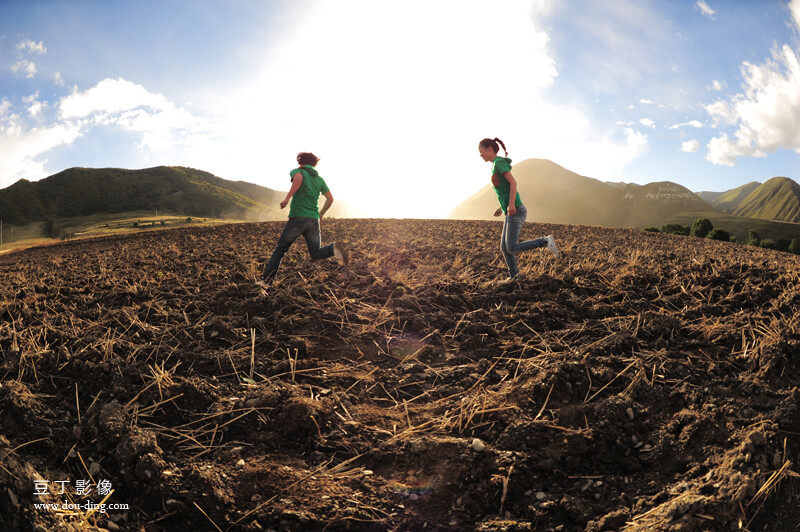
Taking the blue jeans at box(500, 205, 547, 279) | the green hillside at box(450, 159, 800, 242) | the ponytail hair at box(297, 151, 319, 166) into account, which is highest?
the green hillside at box(450, 159, 800, 242)

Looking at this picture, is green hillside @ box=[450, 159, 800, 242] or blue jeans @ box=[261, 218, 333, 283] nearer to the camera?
blue jeans @ box=[261, 218, 333, 283]

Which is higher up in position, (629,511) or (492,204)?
(492,204)

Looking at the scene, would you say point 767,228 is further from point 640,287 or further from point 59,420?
point 59,420

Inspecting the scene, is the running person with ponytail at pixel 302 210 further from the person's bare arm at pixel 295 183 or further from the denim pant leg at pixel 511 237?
the denim pant leg at pixel 511 237

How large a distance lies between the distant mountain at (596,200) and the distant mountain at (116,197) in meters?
56.8

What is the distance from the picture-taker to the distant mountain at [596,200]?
109m

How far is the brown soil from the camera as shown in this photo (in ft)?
7.75

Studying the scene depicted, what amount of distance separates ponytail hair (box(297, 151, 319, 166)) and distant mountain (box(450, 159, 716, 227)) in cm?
9906

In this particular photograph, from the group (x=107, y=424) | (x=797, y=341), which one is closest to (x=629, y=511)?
(x=797, y=341)

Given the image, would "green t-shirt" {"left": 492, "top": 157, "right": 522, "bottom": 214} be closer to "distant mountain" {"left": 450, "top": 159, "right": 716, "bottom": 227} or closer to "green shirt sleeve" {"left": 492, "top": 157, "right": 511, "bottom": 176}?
"green shirt sleeve" {"left": 492, "top": 157, "right": 511, "bottom": 176}

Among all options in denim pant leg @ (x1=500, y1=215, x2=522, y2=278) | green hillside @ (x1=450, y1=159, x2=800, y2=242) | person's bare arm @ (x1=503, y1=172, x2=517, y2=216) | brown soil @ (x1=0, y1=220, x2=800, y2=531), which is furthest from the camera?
green hillside @ (x1=450, y1=159, x2=800, y2=242)

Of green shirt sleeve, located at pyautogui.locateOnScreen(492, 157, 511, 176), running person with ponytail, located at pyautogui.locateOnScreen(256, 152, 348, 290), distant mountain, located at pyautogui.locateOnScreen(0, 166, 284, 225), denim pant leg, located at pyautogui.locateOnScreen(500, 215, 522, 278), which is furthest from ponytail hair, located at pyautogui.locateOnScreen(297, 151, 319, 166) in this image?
distant mountain, located at pyautogui.locateOnScreen(0, 166, 284, 225)

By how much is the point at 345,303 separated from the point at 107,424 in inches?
113

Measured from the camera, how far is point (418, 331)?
4.76 meters
